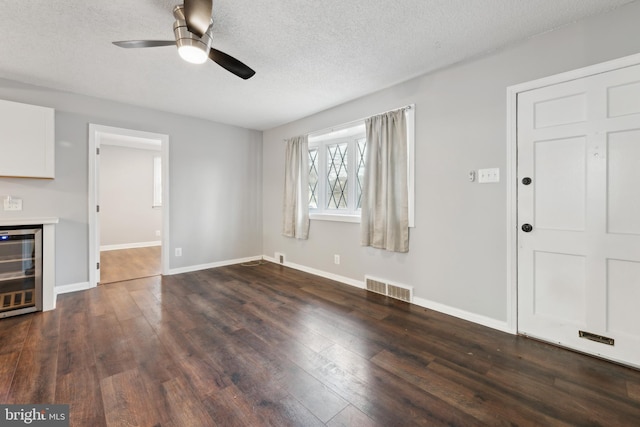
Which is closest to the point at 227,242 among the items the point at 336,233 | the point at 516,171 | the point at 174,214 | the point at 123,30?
the point at 174,214

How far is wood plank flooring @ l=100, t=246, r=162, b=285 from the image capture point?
3.98 m

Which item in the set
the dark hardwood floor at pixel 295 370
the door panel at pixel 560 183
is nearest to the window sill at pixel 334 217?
the dark hardwood floor at pixel 295 370

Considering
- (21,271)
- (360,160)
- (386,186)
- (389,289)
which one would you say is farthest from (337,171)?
(21,271)

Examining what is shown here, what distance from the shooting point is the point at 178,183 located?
4172 millimetres

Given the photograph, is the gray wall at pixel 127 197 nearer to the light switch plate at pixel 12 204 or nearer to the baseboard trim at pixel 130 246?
the baseboard trim at pixel 130 246

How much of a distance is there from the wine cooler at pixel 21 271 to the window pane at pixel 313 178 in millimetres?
3227

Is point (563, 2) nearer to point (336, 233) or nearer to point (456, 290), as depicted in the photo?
point (456, 290)

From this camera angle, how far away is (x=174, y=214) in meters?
4.15

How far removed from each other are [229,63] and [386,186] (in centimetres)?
199

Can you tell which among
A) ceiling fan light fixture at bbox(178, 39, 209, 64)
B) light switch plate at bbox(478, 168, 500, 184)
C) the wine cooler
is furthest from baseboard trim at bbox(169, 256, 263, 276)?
light switch plate at bbox(478, 168, 500, 184)

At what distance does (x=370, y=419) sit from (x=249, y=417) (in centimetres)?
64

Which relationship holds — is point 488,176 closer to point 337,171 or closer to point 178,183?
point 337,171

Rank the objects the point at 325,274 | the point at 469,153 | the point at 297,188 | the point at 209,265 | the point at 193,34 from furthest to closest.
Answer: the point at 209,265 → the point at 297,188 → the point at 325,274 → the point at 469,153 → the point at 193,34

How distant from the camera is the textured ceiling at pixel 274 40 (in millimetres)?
1857
